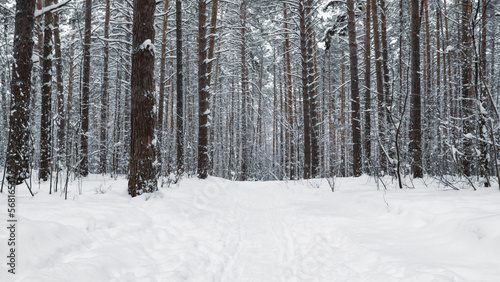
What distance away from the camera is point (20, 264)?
202cm

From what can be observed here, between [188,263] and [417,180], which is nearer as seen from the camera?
[188,263]

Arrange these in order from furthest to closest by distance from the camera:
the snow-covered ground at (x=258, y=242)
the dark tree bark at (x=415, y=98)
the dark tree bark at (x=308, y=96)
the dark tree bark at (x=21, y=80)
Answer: the dark tree bark at (x=308, y=96) < the dark tree bark at (x=415, y=98) < the dark tree bark at (x=21, y=80) < the snow-covered ground at (x=258, y=242)

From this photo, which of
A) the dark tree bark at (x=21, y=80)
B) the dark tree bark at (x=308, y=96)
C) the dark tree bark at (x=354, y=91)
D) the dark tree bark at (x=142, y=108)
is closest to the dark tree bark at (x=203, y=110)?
the dark tree bark at (x=142, y=108)

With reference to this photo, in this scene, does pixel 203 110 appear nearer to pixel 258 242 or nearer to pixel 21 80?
pixel 21 80

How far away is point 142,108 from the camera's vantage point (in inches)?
213

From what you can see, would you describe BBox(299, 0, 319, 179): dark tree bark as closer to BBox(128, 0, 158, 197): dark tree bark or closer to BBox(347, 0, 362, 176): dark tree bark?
BBox(347, 0, 362, 176): dark tree bark

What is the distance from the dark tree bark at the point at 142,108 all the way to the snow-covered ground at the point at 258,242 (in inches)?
21.6

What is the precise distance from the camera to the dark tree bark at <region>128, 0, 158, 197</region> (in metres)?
5.36

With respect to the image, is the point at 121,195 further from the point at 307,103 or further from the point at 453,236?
the point at 307,103

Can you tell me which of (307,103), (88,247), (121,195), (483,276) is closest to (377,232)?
(483,276)

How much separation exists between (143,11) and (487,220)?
6.40 m

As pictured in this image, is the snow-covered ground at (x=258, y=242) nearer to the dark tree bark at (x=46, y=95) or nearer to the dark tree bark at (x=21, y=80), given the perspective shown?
the dark tree bark at (x=21, y=80)

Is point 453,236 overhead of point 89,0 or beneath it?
beneath

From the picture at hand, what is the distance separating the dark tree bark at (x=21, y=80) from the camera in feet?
17.3
